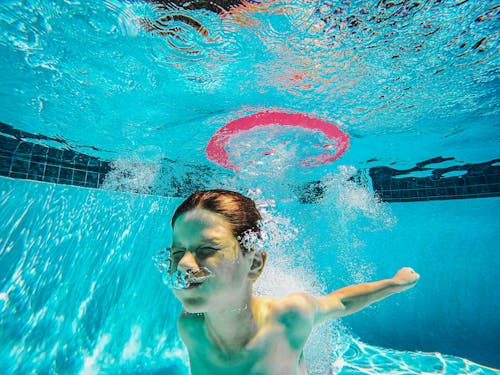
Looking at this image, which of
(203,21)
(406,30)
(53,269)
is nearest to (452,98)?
(406,30)

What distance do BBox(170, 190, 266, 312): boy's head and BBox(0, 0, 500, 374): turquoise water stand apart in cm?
133

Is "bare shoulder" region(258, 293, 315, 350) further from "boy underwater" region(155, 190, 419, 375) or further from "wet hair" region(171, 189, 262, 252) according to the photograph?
"wet hair" region(171, 189, 262, 252)

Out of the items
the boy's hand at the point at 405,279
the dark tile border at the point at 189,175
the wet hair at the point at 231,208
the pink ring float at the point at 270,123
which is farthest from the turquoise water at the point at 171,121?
the wet hair at the point at 231,208

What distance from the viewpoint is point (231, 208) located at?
167 cm

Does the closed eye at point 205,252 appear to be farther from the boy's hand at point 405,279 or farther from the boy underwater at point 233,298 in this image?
the boy's hand at point 405,279

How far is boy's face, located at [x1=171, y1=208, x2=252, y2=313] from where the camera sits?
56.7 inches

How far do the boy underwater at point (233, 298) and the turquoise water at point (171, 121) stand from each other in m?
1.00

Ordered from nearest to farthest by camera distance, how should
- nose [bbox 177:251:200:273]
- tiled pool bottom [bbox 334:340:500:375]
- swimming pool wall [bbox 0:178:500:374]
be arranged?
1. nose [bbox 177:251:200:273]
2. swimming pool wall [bbox 0:178:500:374]
3. tiled pool bottom [bbox 334:340:500:375]

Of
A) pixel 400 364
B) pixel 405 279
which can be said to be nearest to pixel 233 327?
pixel 405 279

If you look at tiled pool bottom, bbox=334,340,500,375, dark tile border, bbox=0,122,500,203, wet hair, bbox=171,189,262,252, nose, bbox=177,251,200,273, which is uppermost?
dark tile border, bbox=0,122,500,203

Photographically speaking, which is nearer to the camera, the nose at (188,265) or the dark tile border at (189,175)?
the nose at (188,265)

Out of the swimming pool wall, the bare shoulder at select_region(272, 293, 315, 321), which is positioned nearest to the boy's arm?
the bare shoulder at select_region(272, 293, 315, 321)

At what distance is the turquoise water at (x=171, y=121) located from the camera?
432 centimetres

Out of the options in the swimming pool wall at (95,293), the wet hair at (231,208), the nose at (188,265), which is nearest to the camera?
the nose at (188,265)
